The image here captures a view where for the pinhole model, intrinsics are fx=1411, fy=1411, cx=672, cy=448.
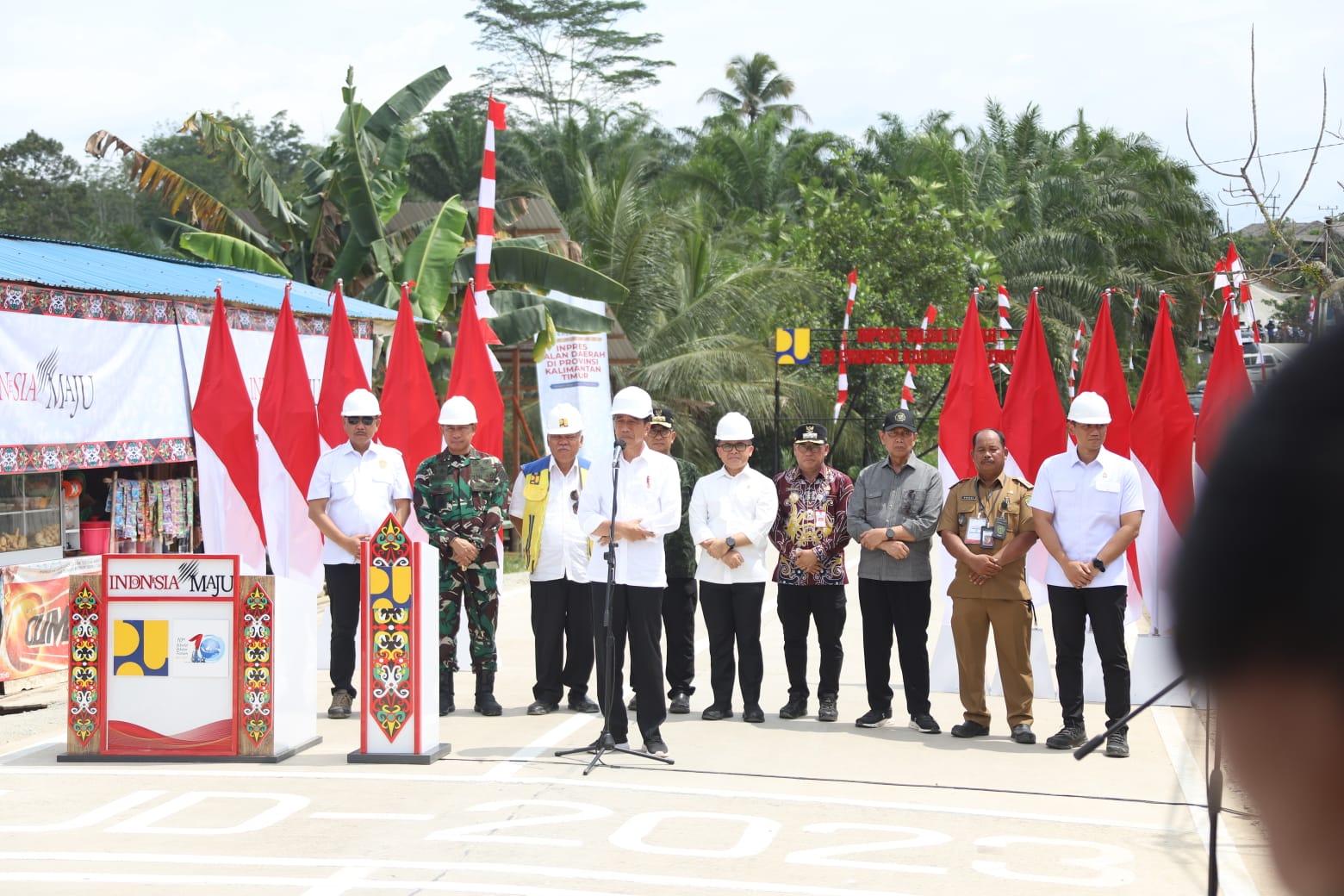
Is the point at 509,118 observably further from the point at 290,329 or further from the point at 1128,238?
the point at 290,329

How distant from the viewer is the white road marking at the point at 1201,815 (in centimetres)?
561

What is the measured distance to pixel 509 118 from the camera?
149ft

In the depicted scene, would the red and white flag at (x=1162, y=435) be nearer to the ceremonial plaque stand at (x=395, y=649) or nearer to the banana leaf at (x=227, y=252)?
the ceremonial plaque stand at (x=395, y=649)

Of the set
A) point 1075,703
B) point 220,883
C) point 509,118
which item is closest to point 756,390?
point 1075,703

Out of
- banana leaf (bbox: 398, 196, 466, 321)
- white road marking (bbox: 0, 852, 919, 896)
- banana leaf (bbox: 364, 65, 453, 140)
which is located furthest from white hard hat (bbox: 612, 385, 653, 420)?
banana leaf (bbox: 364, 65, 453, 140)

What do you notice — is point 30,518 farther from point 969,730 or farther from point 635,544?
point 969,730

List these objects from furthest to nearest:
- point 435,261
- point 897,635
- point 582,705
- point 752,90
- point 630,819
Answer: point 752,90, point 435,261, point 582,705, point 897,635, point 630,819

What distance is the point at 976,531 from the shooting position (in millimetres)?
8797

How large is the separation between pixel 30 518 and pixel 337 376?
98.7 inches

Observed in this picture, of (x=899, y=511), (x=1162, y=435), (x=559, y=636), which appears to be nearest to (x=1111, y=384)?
(x=1162, y=435)

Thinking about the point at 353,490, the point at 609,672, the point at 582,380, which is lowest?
the point at 609,672

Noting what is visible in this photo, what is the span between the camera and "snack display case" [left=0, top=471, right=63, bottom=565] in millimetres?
10367

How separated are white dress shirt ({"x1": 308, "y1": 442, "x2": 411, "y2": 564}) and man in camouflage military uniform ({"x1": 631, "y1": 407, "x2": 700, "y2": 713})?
5.93 feet

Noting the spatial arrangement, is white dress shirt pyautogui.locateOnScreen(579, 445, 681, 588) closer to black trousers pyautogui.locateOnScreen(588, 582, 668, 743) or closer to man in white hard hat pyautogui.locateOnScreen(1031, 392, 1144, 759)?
black trousers pyautogui.locateOnScreen(588, 582, 668, 743)
